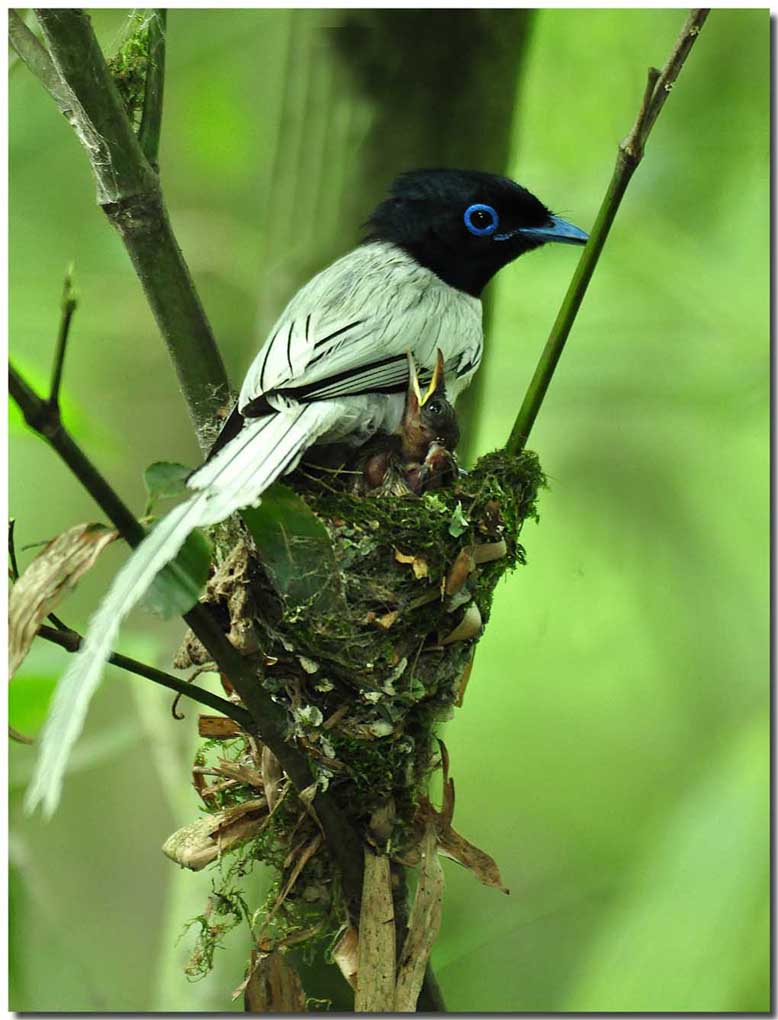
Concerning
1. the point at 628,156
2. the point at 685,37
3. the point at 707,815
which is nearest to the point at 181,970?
the point at 707,815

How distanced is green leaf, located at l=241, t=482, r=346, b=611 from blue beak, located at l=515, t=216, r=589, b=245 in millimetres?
1255

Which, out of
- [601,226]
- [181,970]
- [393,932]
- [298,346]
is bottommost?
[181,970]

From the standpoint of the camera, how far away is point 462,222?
2.94 m

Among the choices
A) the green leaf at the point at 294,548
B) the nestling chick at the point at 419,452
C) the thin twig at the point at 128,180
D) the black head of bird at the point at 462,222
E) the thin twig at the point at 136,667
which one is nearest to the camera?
the thin twig at the point at 136,667

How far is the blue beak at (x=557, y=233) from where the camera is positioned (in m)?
2.89

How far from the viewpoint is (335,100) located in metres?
2.97

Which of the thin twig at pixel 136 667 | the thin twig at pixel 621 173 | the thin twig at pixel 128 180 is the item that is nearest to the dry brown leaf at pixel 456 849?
the thin twig at pixel 136 667

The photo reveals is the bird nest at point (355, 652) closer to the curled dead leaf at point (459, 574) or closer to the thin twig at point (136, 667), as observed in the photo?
the curled dead leaf at point (459, 574)

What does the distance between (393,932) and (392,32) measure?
2267mm

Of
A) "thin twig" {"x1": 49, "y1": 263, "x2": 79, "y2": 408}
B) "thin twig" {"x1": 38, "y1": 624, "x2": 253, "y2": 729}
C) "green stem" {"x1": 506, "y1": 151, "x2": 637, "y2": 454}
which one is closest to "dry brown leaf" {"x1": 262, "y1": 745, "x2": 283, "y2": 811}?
"thin twig" {"x1": 38, "y1": 624, "x2": 253, "y2": 729}

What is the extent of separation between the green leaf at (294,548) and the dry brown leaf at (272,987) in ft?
2.26

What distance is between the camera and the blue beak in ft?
9.49

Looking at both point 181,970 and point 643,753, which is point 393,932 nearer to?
point 181,970

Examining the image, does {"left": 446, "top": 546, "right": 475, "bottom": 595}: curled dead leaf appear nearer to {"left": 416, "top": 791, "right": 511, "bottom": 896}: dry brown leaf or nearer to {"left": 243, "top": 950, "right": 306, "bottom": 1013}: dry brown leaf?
{"left": 416, "top": 791, "right": 511, "bottom": 896}: dry brown leaf
